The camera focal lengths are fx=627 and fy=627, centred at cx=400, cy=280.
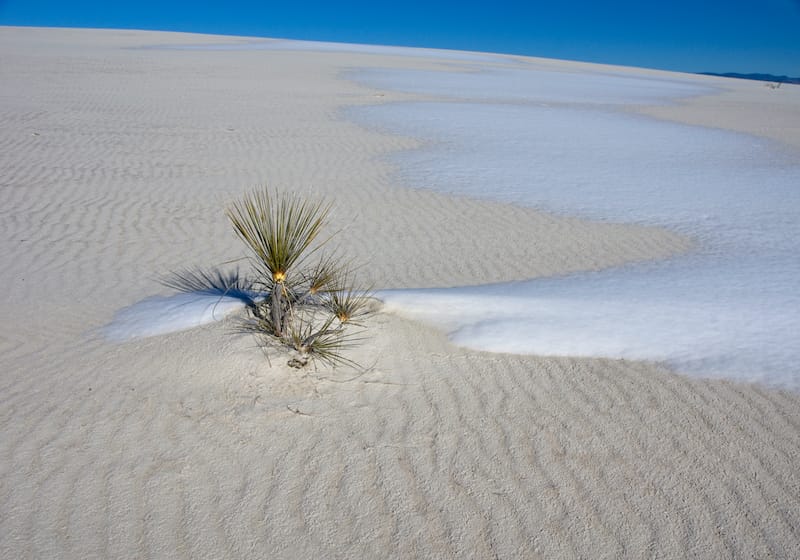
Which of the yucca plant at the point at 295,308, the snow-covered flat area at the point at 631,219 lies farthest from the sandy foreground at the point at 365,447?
the snow-covered flat area at the point at 631,219

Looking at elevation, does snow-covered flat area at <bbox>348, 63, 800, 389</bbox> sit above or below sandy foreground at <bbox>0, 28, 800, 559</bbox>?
above

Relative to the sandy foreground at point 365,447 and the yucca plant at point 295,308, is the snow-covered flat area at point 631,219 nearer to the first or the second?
the sandy foreground at point 365,447

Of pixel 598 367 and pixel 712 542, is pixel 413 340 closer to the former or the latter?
pixel 598 367

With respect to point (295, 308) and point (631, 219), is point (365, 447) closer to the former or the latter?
point (295, 308)

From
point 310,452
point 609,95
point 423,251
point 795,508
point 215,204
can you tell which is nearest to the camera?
point 795,508

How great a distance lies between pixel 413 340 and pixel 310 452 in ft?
3.95

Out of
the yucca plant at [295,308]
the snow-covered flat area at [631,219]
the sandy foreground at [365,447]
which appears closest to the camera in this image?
the sandy foreground at [365,447]

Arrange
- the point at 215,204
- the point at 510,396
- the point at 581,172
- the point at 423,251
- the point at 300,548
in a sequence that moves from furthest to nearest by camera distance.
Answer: the point at 581,172
the point at 215,204
the point at 423,251
the point at 510,396
the point at 300,548

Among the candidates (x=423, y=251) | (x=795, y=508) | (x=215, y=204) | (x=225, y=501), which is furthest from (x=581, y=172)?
(x=225, y=501)

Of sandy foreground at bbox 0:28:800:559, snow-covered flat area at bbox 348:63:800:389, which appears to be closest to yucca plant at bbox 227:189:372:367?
sandy foreground at bbox 0:28:800:559

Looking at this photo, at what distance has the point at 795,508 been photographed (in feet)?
9.24

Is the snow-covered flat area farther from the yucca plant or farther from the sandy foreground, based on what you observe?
the yucca plant

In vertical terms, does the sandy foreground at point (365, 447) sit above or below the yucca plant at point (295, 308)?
below

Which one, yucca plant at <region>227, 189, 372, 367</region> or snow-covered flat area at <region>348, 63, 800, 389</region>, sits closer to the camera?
yucca plant at <region>227, 189, 372, 367</region>
